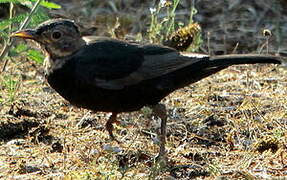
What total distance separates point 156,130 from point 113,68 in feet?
3.00

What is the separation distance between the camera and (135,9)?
946 centimetres

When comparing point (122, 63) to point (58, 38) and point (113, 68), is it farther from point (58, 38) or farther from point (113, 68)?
point (58, 38)

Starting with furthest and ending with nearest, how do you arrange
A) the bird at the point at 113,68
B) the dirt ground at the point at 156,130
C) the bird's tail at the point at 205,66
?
the bird's tail at the point at 205,66
the bird at the point at 113,68
the dirt ground at the point at 156,130

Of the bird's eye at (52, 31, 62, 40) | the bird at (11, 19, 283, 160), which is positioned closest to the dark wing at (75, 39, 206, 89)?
the bird at (11, 19, 283, 160)

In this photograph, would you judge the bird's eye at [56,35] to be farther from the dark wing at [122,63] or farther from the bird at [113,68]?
the dark wing at [122,63]

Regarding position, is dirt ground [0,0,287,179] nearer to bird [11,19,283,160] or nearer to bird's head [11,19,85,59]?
bird [11,19,283,160]

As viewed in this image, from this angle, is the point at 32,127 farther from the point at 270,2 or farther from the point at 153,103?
the point at 270,2

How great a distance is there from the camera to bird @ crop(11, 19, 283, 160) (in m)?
4.72

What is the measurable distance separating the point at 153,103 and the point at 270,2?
4968mm

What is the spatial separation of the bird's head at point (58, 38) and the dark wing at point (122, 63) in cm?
12

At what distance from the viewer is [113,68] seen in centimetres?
485

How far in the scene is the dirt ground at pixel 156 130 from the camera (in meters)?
4.60

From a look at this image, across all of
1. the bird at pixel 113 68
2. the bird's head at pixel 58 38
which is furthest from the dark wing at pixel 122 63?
the bird's head at pixel 58 38

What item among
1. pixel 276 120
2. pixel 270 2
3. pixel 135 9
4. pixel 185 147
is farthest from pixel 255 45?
pixel 185 147
